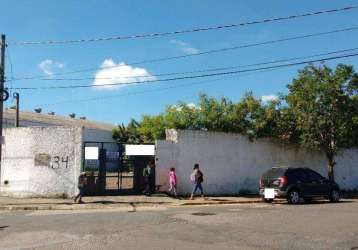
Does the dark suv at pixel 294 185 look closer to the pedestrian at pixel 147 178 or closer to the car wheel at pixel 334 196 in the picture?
the car wheel at pixel 334 196

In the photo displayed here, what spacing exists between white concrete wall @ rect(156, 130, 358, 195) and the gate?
38.4 inches

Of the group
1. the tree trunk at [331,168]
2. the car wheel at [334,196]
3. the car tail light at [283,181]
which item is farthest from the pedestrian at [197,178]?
the tree trunk at [331,168]

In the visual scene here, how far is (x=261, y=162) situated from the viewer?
28.6 meters

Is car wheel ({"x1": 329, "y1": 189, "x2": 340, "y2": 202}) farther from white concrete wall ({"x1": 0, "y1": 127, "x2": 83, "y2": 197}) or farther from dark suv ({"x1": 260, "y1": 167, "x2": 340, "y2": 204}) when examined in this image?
white concrete wall ({"x1": 0, "y1": 127, "x2": 83, "y2": 197})

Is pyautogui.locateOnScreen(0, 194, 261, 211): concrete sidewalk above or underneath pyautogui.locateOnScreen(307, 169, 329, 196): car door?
underneath

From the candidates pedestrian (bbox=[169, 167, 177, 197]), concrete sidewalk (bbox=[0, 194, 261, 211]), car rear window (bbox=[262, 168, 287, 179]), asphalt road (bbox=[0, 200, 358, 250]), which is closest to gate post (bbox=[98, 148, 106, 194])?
concrete sidewalk (bbox=[0, 194, 261, 211])

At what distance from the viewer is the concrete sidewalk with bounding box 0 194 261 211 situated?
20.8m

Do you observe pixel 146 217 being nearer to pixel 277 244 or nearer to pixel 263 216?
pixel 263 216

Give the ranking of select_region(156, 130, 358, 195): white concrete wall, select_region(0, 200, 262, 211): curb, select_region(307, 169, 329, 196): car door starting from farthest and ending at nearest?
select_region(156, 130, 358, 195): white concrete wall
select_region(307, 169, 329, 196): car door
select_region(0, 200, 262, 211): curb

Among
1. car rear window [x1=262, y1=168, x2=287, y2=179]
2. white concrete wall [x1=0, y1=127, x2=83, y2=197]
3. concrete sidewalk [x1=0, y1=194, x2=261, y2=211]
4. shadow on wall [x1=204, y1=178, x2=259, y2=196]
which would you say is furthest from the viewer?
shadow on wall [x1=204, y1=178, x2=259, y2=196]

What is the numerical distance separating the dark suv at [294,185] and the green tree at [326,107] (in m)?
4.59

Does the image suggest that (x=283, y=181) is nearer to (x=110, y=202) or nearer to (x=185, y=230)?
(x=110, y=202)

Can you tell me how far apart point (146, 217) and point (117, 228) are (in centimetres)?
259

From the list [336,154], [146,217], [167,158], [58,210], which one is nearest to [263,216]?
[146,217]
